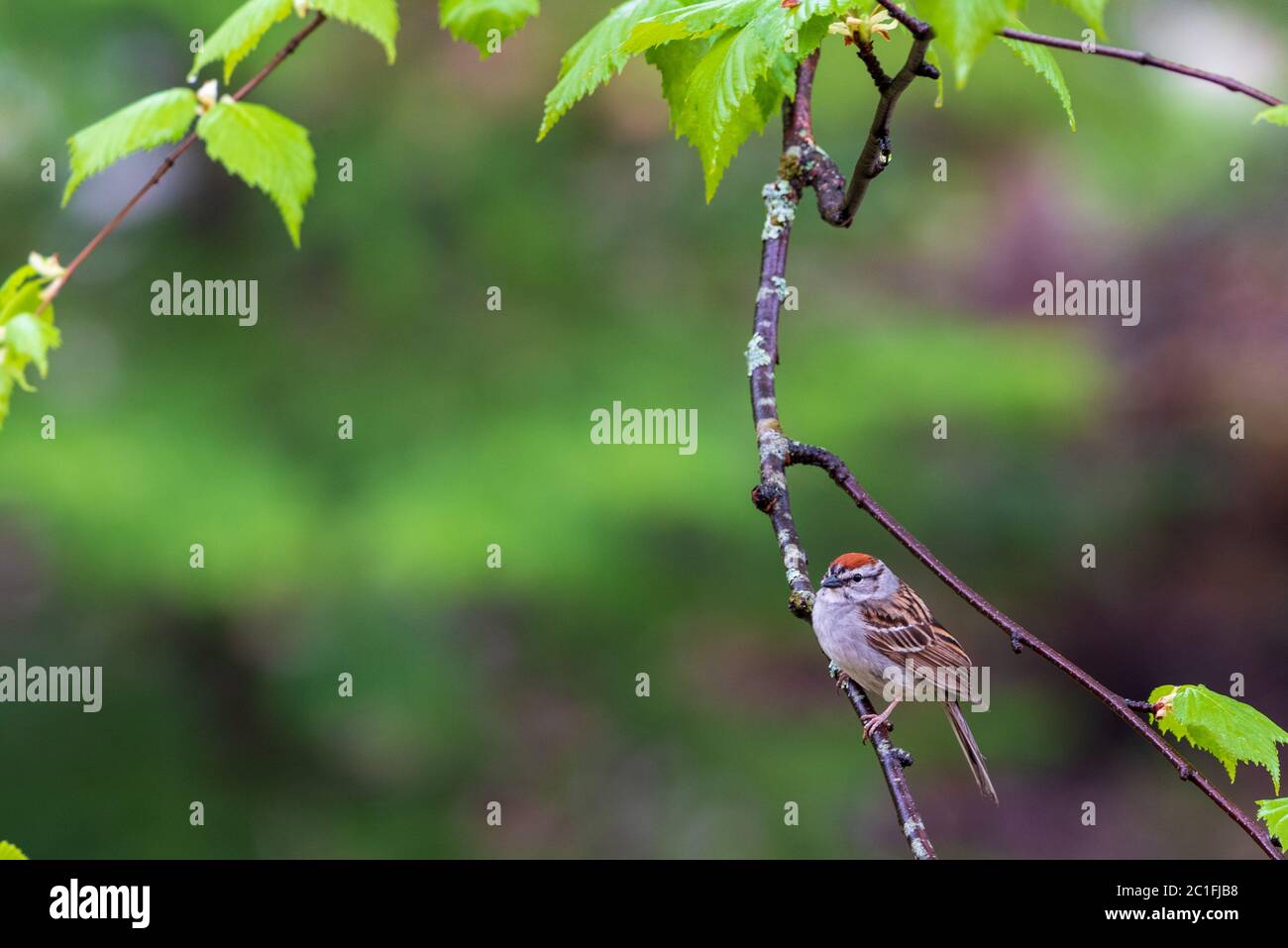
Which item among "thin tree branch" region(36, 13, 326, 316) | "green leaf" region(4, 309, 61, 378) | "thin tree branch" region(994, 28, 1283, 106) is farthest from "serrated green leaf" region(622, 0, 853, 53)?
"green leaf" region(4, 309, 61, 378)

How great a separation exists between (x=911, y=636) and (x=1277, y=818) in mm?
1134

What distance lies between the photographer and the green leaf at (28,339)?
1.45 meters

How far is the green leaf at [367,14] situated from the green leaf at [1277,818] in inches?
55.9

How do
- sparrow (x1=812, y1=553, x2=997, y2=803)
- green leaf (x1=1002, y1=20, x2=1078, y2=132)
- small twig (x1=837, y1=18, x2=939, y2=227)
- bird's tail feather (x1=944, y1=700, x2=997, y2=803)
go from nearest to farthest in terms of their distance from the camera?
1. small twig (x1=837, y1=18, x2=939, y2=227)
2. green leaf (x1=1002, y1=20, x2=1078, y2=132)
3. sparrow (x1=812, y1=553, x2=997, y2=803)
4. bird's tail feather (x1=944, y1=700, x2=997, y2=803)

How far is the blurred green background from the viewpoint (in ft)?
17.7

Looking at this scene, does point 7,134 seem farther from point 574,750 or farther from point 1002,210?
point 1002,210

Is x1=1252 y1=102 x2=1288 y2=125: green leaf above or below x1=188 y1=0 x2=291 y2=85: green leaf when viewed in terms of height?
below

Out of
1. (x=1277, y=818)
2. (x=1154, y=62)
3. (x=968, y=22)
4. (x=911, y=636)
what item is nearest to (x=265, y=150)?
(x=968, y=22)

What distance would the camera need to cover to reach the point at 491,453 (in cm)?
552

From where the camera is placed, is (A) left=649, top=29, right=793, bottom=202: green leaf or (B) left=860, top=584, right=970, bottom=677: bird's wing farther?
(B) left=860, top=584, right=970, bottom=677: bird's wing

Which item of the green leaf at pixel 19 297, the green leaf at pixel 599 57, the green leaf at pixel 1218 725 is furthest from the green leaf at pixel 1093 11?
the green leaf at pixel 19 297

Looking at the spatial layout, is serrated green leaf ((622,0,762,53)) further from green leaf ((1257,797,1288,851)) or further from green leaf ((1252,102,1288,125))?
green leaf ((1257,797,1288,851))

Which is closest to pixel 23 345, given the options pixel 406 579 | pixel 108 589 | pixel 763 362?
pixel 763 362

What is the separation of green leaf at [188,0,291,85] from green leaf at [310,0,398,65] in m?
0.06
